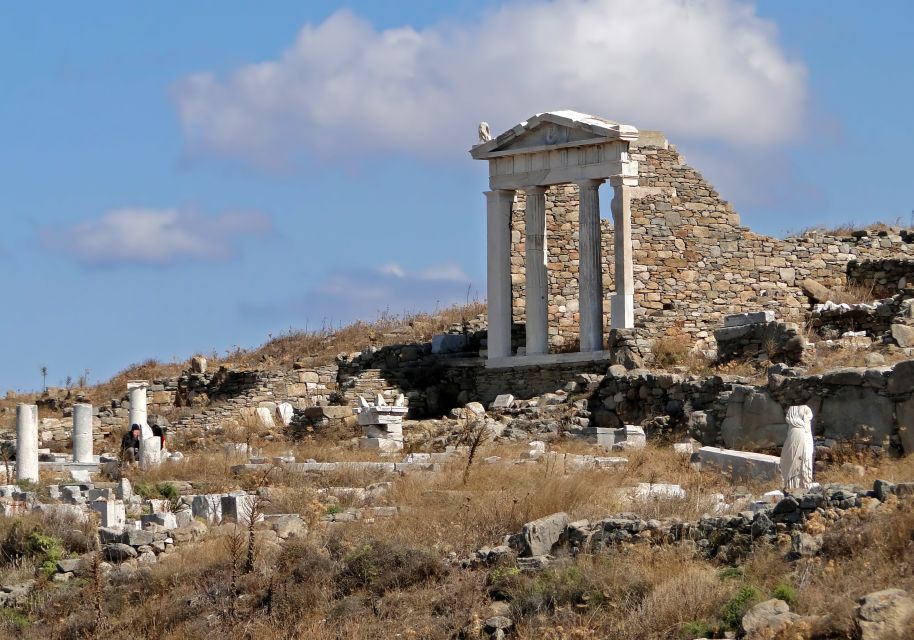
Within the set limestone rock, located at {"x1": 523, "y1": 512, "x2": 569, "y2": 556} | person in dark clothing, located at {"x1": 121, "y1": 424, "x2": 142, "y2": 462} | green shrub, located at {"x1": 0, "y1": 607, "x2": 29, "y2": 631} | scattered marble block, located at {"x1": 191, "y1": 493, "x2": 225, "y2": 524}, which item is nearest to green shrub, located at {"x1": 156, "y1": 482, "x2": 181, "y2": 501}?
scattered marble block, located at {"x1": 191, "y1": 493, "x2": 225, "y2": 524}

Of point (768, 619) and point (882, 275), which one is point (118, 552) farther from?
point (882, 275)

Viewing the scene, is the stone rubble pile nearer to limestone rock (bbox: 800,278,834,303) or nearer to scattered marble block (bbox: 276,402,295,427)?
scattered marble block (bbox: 276,402,295,427)

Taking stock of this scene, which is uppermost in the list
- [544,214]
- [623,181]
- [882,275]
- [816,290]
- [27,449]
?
[623,181]

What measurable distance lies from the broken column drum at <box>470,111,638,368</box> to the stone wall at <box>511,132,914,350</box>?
837 millimetres

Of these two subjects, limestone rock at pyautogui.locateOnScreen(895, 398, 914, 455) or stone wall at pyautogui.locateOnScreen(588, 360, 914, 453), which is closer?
limestone rock at pyautogui.locateOnScreen(895, 398, 914, 455)

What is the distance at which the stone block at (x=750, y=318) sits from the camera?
2734cm

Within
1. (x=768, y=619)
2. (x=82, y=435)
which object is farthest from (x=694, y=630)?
(x=82, y=435)

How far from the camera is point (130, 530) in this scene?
18.5 meters

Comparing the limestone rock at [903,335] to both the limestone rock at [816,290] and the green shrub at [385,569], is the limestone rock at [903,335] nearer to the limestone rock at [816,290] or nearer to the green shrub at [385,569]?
the limestone rock at [816,290]

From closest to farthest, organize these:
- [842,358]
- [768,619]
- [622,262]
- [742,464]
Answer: [768,619], [742,464], [842,358], [622,262]

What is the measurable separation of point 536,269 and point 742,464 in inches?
583

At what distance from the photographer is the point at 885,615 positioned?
11562mm

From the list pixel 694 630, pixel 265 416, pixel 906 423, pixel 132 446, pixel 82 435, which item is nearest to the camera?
pixel 694 630

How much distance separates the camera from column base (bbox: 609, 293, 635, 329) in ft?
106
